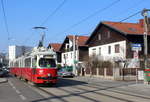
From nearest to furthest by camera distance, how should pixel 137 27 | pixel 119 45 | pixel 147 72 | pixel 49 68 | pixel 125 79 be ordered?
pixel 49 68 → pixel 147 72 → pixel 125 79 → pixel 119 45 → pixel 137 27

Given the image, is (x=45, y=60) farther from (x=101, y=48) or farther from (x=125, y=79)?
(x=101, y=48)

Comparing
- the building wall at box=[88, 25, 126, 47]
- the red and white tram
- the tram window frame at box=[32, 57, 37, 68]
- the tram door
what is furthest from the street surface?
the building wall at box=[88, 25, 126, 47]

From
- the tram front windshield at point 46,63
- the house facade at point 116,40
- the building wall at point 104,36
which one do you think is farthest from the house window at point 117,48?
the tram front windshield at point 46,63

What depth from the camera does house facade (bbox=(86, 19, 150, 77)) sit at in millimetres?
45875

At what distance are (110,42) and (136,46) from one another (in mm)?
25080

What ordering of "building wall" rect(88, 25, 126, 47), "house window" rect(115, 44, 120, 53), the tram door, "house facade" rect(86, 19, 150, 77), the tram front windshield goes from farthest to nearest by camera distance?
"building wall" rect(88, 25, 126, 47) → "house window" rect(115, 44, 120, 53) → "house facade" rect(86, 19, 150, 77) → the tram door → the tram front windshield

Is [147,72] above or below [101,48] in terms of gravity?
below

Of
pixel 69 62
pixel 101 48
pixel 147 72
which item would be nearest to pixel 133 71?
pixel 147 72

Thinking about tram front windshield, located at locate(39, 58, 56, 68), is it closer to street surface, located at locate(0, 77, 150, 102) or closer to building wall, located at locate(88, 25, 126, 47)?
street surface, located at locate(0, 77, 150, 102)

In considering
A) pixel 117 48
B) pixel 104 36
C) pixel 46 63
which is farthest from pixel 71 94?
pixel 104 36

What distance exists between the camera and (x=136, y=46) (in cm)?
2605

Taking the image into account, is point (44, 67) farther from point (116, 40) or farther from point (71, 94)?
point (116, 40)

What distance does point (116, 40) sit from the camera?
49.0 meters

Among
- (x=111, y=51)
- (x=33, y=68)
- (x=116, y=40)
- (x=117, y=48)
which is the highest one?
(x=116, y=40)
